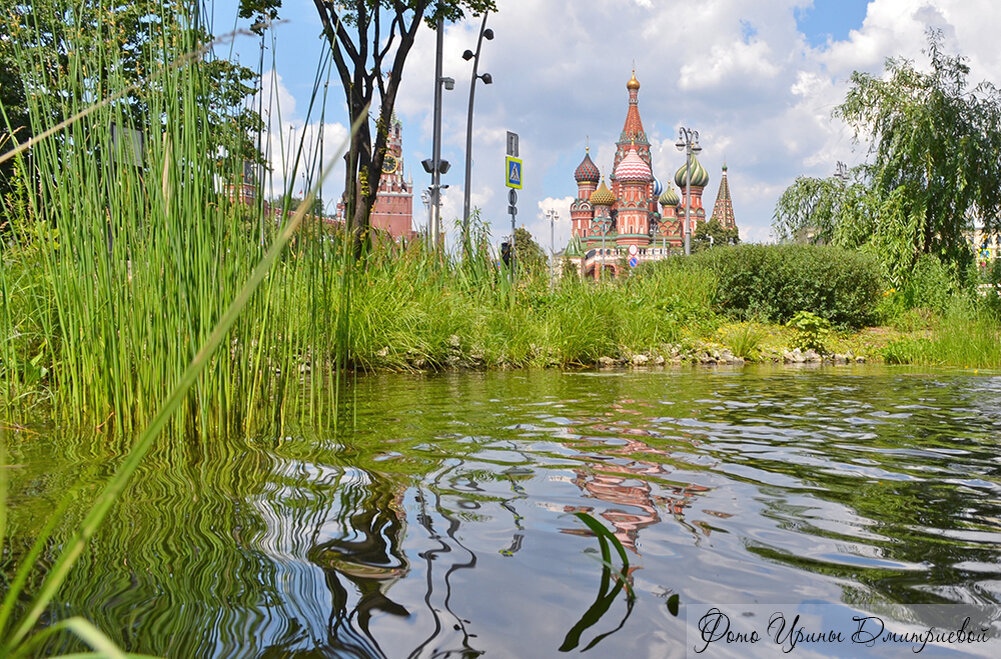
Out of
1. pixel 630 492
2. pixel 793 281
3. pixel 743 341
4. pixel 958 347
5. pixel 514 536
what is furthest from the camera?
pixel 793 281

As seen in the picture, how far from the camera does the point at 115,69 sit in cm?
259

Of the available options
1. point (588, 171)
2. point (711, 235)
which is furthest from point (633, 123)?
point (711, 235)

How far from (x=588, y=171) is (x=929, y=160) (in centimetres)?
8860

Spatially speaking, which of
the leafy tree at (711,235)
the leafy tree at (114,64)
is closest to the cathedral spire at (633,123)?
the leafy tree at (711,235)

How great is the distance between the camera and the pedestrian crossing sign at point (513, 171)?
1503cm

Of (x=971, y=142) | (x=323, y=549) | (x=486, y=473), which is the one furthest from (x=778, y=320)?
(x=323, y=549)

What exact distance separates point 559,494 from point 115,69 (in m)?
1.97

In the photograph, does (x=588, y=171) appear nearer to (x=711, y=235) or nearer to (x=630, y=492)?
(x=711, y=235)

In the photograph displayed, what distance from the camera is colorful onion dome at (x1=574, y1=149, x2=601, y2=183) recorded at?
339ft

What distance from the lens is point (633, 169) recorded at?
3812 inches

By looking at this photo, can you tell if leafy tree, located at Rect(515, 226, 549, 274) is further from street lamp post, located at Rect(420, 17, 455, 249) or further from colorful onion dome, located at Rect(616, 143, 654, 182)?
colorful onion dome, located at Rect(616, 143, 654, 182)

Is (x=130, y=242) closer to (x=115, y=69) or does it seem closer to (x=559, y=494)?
(x=115, y=69)

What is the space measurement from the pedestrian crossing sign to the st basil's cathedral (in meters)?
72.9

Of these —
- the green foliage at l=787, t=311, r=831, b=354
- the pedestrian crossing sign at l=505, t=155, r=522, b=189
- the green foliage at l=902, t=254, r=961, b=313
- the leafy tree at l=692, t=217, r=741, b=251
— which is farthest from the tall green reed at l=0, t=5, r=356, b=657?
Answer: the leafy tree at l=692, t=217, r=741, b=251
